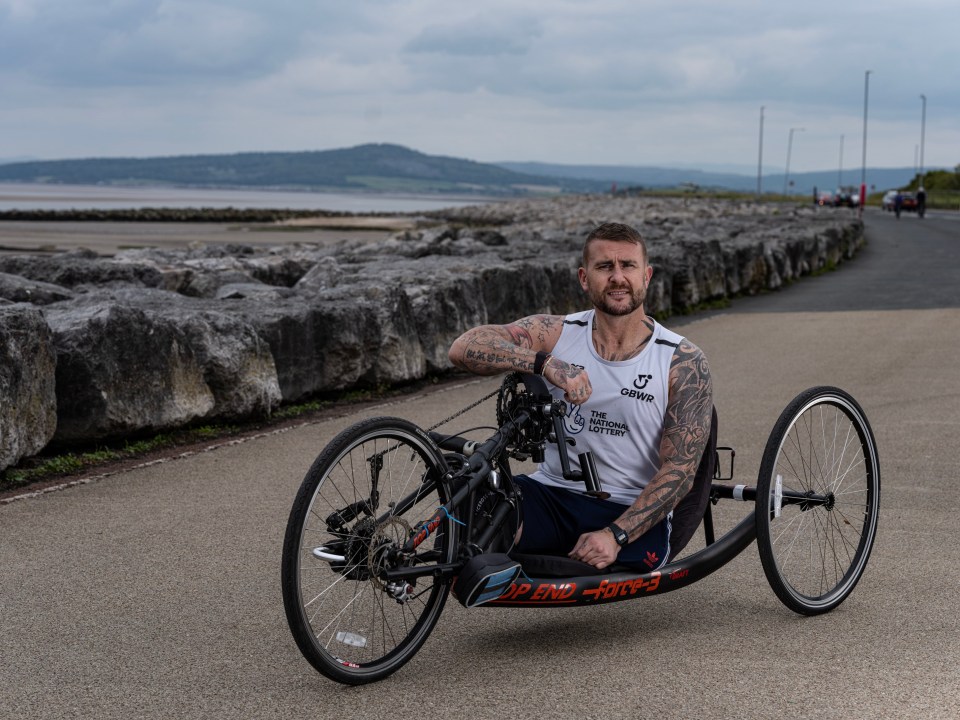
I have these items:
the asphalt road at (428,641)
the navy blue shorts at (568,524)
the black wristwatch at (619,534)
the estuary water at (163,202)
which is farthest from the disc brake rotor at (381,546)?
the estuary water at (163,202)

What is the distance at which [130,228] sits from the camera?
47750 millimetres

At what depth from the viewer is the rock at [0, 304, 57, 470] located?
6.20 meters

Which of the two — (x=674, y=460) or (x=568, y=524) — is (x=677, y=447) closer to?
(x=674, y=460)

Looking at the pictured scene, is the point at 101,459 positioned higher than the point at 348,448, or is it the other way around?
the point at 348,448

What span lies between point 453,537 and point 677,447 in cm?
88

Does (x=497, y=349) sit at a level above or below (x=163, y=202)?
above

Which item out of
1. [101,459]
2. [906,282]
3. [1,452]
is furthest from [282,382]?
[906,282]

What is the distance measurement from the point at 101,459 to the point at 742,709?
4.37m

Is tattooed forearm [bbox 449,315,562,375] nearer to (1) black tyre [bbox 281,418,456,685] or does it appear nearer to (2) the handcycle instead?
(2) the handcycle

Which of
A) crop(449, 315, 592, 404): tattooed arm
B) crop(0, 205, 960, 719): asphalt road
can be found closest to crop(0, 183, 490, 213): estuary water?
crop(0, 205, 960, 719): asphalt road

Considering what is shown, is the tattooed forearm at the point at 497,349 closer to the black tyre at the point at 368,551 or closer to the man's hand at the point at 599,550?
the black tyre at the point at 368,551

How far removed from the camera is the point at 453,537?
13.1ft

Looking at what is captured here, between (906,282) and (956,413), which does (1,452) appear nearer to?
(956,413)

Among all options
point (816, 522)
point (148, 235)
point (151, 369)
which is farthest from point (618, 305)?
point (148, 235)
